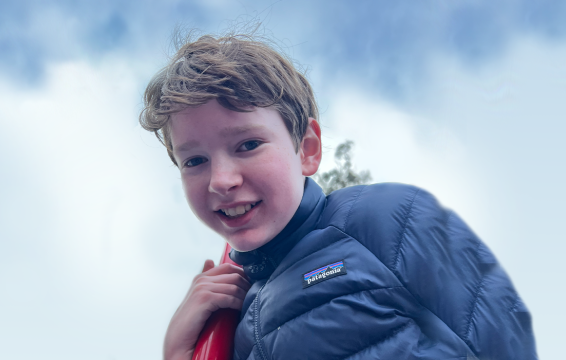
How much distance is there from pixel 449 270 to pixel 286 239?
1.07 feet

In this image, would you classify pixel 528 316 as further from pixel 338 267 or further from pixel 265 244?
pixel 265 244

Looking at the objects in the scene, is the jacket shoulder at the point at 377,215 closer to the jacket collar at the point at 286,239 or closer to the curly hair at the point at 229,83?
the jacket collar at the point at 286,239

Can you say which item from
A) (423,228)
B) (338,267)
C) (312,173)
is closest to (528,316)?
(423,228)

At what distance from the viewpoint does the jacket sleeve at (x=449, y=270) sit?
0.64 metres

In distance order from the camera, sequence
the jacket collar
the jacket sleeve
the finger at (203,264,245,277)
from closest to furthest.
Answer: the jacket sleeve
the jacket collar
the finger at (203,264,245,277)

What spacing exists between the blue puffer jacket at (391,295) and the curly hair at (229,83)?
0.26 meters

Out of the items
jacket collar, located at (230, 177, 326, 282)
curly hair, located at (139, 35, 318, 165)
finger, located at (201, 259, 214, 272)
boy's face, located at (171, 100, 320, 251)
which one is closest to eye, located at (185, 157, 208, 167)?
boy's face, located at (171, 100, 320, 251)

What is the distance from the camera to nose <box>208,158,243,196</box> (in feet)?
2.52

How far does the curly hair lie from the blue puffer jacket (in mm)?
263

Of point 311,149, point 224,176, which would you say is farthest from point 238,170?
point 311,149

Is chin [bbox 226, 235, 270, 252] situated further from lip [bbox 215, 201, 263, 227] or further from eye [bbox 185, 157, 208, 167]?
eye [bbox 185, 157, 208, 167]

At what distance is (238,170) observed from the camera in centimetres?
78

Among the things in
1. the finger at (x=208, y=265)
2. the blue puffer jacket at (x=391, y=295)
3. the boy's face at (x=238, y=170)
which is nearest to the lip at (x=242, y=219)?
the boy's face at (x=238, y=170)

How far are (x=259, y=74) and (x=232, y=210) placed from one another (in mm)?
Answer: 300
